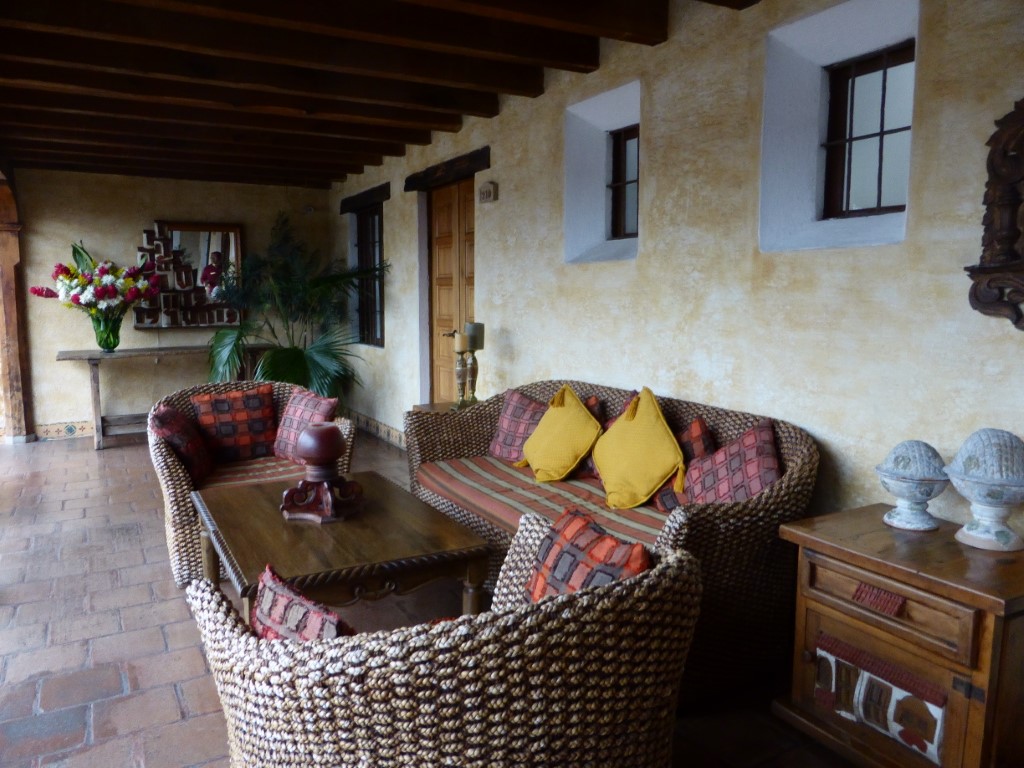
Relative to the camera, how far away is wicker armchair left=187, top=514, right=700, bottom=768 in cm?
114

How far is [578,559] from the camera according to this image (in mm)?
1561

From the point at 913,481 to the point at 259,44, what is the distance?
10.1 feet

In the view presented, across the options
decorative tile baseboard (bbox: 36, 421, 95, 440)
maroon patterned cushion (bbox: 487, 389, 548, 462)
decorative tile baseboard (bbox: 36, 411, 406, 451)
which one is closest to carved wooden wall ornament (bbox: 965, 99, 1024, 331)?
maroon patterned cushion (bbox: 487, 389, 548, 462)

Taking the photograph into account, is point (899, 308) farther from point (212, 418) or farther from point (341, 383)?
point (341, 383)

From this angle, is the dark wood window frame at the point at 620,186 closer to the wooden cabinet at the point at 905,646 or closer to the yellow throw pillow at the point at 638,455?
the yellow throw pillow at the point at 638,455

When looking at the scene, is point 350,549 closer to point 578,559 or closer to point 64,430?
point 578,559

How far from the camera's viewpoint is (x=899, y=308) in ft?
7.82

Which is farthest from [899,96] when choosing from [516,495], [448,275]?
[448,275]

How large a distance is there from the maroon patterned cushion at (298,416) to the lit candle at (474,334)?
962mm

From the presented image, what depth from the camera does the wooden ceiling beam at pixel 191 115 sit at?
415cm

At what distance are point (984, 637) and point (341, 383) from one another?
576 centimetres

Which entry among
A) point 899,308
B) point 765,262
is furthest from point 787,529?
point 765,262

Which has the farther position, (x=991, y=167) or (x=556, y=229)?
(x=556, y=229)

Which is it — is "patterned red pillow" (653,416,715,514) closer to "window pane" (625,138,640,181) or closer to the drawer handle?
the drawer handle
